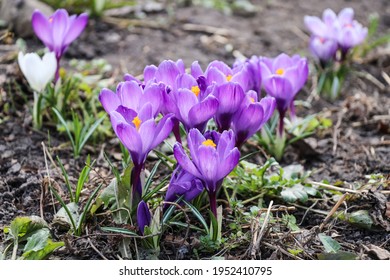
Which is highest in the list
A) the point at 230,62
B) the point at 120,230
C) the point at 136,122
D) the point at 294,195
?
the point at 136,122

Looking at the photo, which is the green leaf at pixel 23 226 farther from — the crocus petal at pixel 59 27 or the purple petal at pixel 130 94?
the crocus petal at pixel 59 27

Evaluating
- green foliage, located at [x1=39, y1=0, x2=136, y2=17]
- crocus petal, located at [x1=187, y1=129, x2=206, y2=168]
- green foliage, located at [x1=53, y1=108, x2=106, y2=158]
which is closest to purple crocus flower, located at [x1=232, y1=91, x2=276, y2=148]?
crocus petal, located at [x1=187, y1=129, x2=206, y2=168]

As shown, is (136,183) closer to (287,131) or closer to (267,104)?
(267,104)

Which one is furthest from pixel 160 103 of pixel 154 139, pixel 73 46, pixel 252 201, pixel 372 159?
pixel 73 46

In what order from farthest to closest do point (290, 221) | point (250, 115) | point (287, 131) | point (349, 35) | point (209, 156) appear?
point (349, 35) < point (287, 131) < point (290, 221) < point (250, 115) < point (209, 156)

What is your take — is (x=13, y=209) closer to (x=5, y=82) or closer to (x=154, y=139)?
(x=154, y=139)

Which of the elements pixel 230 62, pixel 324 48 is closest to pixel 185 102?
pixel 324 48
